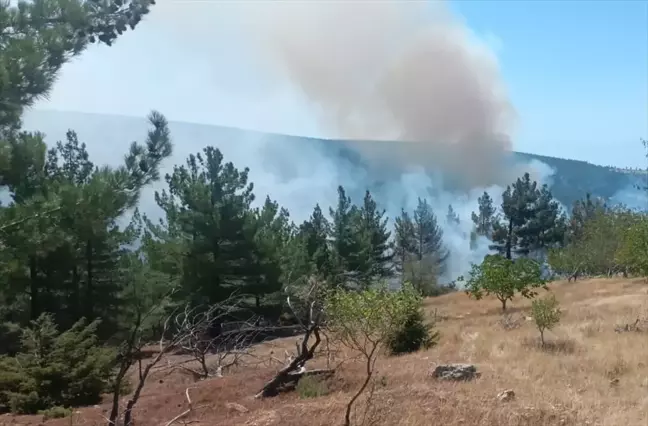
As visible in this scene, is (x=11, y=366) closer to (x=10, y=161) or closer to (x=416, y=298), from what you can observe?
(x=10, y=161)

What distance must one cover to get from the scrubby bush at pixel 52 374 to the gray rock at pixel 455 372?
5.51m

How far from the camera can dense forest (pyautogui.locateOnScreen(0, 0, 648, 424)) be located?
630 centimetres

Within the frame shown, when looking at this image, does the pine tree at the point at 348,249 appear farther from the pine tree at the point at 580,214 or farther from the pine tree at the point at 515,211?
the pine tree at the point at 580,214

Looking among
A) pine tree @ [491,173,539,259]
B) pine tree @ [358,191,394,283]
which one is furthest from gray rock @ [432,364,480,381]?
pine tree @ [491,173,539,259]

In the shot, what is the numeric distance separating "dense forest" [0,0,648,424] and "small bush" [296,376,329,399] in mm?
915

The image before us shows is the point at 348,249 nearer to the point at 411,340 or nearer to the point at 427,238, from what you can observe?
the point at 427,238

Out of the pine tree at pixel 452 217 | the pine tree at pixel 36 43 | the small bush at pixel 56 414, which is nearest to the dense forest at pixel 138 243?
the pine tree at pixel 36 43

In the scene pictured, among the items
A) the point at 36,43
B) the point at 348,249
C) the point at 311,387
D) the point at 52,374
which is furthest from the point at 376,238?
the point at 36,43

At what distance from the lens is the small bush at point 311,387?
8523 millimetres

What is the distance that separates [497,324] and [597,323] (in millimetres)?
2348

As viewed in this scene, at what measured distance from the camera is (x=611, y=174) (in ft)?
190

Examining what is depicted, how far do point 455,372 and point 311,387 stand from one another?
6.30 feet

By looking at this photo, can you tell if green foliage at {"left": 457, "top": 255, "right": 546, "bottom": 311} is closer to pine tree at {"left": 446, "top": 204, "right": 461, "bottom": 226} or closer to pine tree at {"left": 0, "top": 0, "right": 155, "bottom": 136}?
pine tree at {"left": 0, "top": 0, "right": 155, "bottom": 136}

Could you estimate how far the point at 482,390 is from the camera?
7.54 meters
